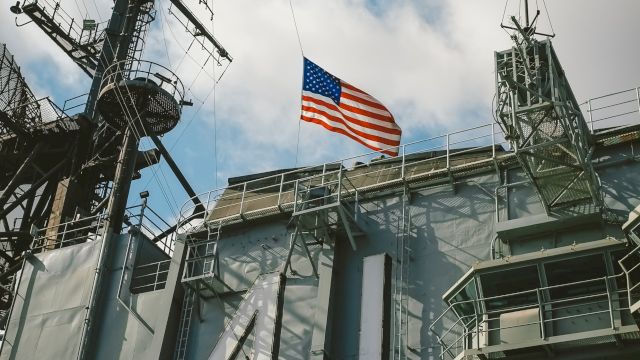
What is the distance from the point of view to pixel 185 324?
90.4 feet

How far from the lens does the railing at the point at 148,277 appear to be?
2920cm

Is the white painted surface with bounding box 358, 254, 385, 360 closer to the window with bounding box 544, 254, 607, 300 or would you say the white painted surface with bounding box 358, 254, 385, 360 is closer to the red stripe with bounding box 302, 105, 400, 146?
the red stripe with bounding box 302, 105, 400, 146

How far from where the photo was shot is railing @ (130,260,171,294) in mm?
29203

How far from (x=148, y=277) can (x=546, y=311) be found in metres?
14.1

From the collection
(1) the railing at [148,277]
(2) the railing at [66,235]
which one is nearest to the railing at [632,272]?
(1) the railing at [148,277]

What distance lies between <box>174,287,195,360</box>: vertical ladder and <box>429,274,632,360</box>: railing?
8.53 m

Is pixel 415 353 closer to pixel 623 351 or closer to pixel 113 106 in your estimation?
pixel 623 351

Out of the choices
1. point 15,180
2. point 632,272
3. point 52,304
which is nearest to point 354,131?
point 52,304

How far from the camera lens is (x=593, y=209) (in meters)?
22.9

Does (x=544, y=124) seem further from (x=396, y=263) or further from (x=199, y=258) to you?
(x=199, y=258)

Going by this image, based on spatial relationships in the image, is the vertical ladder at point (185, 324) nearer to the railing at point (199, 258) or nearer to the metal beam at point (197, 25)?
the railing at point (199, 258)

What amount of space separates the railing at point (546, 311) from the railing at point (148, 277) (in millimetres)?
10757

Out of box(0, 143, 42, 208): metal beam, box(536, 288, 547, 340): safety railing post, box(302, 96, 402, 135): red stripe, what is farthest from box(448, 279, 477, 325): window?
box(0, 143, 42, 208): metal beam

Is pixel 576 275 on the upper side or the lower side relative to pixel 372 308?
lower
